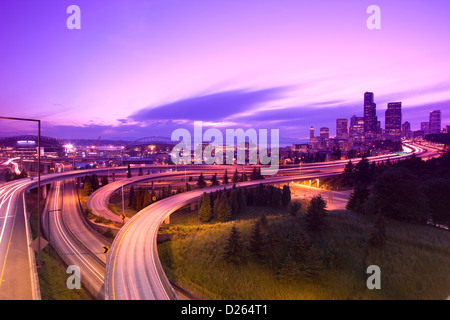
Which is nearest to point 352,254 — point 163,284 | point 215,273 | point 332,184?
point 215,273

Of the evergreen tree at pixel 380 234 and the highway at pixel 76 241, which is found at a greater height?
the evergreen tree at pixel 380 234

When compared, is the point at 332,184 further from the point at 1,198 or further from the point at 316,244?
the point at 1,198

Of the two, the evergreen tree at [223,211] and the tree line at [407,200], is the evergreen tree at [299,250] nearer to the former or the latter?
the tree line at [407,200]

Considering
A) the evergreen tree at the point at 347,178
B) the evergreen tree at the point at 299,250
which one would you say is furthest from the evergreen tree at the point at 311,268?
the evergreen tree at the point at 347,178

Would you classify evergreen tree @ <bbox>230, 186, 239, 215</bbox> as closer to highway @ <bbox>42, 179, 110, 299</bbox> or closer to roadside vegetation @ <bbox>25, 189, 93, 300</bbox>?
highway @ <bbox>42, 179, 110, 299</bbox>

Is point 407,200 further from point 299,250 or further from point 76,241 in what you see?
point 76,241

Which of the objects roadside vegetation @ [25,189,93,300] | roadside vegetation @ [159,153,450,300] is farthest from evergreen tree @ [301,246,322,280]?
roadside vegetation @ [25,189,93,300]

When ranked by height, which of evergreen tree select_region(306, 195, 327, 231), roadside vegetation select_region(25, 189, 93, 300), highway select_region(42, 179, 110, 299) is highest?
evergreen tree select_region(306, 195, 327, 231)
